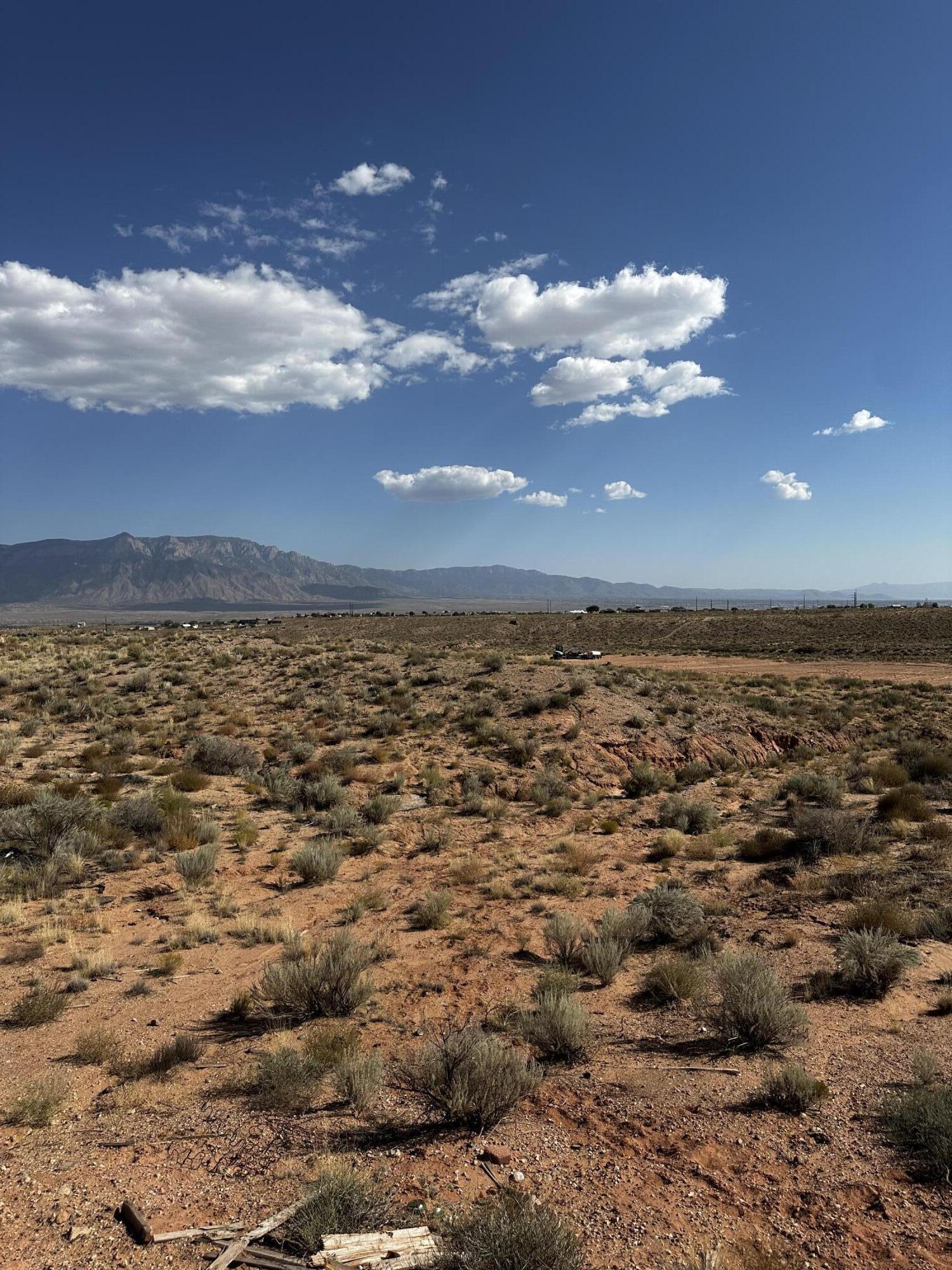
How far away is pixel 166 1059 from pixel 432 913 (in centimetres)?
421

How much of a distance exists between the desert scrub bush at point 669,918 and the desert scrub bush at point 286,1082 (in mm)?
4723

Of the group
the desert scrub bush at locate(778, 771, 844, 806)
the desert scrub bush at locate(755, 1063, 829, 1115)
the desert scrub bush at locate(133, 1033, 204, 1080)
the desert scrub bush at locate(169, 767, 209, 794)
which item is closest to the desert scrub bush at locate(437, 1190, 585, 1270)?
the desert scrub bush at locate(755, 1063, 829, 1115)

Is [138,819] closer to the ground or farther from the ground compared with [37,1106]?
closer to the ground

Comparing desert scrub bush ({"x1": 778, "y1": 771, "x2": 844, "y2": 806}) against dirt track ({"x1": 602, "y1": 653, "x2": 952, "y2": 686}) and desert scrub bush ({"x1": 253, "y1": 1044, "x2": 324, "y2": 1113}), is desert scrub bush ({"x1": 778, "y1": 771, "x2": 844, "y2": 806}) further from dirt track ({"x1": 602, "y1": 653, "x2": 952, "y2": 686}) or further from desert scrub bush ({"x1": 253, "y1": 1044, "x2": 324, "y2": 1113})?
dirt track ({"x1": 602, "y1": 653, "x2": 952, "y2": 686})

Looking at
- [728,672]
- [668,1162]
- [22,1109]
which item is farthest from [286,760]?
[728,672]

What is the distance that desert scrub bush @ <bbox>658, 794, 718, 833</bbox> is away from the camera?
1402 cm

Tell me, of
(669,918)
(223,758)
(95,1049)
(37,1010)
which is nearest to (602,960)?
(669,918)

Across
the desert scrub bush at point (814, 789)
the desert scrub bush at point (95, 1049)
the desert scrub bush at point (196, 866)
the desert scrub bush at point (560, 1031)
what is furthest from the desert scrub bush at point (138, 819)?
the desert scrub bush at point (814, 789)

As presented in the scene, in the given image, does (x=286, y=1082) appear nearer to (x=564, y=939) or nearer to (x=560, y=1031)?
(x=560, y=1031)

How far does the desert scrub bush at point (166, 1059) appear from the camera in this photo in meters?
5.65

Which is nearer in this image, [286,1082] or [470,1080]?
[470,1080]

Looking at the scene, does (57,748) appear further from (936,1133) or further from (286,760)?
(936,1133)

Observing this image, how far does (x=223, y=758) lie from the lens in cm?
1617

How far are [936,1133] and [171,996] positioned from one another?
714 cm
